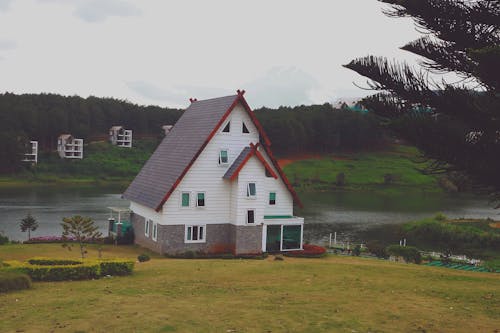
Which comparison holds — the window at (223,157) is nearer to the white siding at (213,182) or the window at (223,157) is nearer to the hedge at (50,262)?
the white siding at (213,182)

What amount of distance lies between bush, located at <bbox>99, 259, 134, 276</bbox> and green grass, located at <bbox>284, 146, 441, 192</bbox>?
80469mm

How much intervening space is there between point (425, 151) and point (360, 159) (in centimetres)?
11957

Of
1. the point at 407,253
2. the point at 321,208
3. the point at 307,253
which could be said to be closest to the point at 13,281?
the point at 307,253

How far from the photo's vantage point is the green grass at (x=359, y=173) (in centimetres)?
10444

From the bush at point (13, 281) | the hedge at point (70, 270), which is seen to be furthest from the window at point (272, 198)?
the bush at point (13, 281)

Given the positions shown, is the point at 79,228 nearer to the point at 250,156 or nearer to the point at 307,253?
the point at 250,156

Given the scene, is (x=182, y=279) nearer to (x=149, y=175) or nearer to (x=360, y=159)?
(x=149, y=175)

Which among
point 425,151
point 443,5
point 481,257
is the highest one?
point 443,5

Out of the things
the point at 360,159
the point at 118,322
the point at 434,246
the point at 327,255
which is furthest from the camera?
the point at 360,159

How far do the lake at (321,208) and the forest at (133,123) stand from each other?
75.0 ft

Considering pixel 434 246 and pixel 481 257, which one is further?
pixel 434 246

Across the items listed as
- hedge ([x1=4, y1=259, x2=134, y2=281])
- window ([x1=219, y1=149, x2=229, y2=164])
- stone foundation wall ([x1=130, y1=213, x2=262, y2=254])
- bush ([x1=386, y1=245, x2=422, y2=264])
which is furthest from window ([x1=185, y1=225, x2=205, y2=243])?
bush ([x1=386, y1=245, x2=422, y2=264])

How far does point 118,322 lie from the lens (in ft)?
37.6

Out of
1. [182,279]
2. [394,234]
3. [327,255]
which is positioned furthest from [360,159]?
[182,279]
